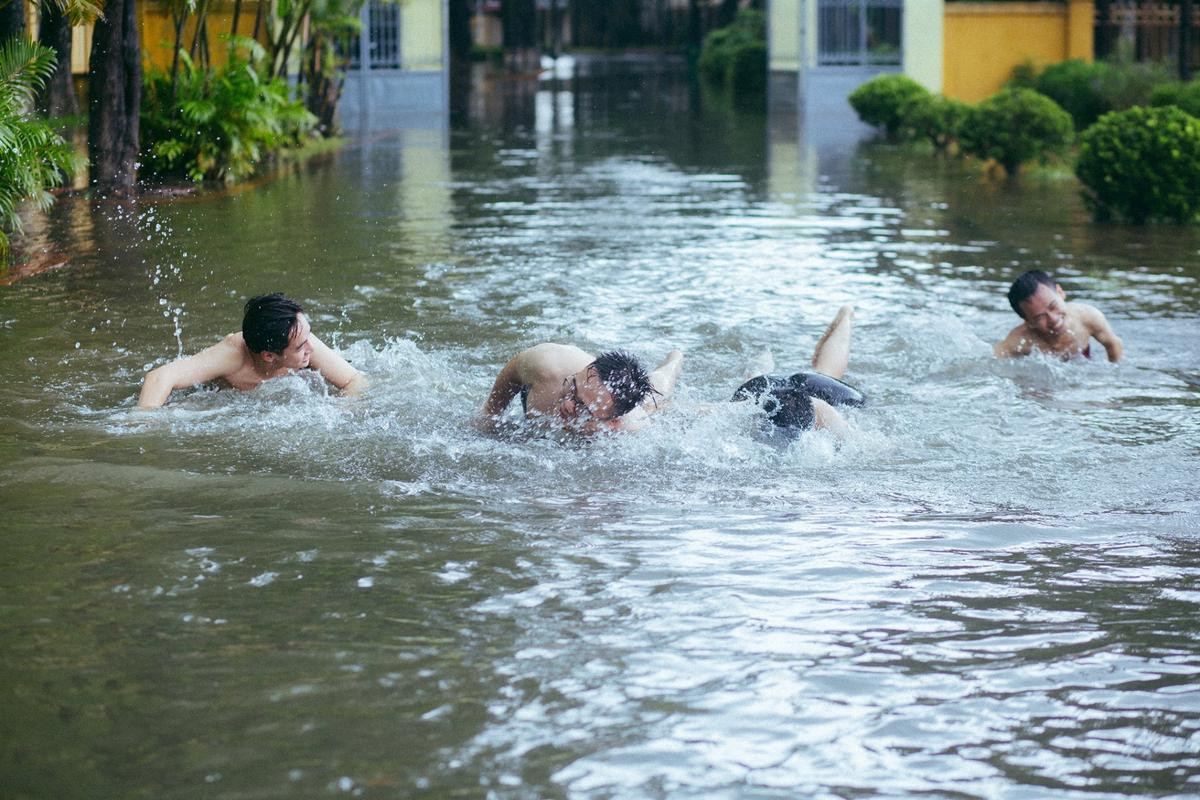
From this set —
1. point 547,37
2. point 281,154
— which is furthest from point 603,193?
point 547,37

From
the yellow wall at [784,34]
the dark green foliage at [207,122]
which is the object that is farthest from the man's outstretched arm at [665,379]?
the yellow wall at [784,34]

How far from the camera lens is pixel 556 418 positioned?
695 centimetres

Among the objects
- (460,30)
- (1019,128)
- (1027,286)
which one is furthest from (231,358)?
(460,30)

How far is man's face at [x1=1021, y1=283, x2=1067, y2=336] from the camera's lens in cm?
879

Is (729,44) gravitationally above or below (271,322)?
above

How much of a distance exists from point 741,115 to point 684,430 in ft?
86.7

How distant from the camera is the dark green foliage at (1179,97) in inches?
831

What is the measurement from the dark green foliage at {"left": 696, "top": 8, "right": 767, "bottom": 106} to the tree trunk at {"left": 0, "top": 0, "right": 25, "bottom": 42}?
2406 centimetres

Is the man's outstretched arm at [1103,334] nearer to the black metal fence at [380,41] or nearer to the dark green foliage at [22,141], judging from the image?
the dark green foliage at [22,141]

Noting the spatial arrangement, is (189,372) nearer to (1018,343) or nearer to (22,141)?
(22,141)

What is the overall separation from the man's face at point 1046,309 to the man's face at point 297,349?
4141mm

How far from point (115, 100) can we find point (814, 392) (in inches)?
425

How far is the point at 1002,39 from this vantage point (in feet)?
98.3

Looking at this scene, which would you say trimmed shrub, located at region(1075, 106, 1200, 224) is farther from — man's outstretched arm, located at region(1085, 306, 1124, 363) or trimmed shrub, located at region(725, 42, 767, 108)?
trimmed shrub, located at region(725, 42, 767, 108)
